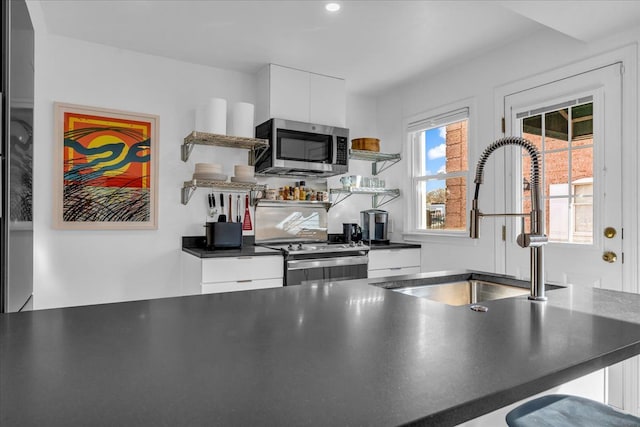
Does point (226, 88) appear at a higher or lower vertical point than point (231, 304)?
higher

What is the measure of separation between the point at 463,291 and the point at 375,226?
227cm

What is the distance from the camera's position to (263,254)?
10.2 feet

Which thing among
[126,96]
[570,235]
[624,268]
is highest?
[126,96]

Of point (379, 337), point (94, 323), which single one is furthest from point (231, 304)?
point (379, 337)

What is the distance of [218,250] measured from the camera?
3232mm

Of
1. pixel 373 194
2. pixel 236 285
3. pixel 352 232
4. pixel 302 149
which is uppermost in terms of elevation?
pixel 302 149

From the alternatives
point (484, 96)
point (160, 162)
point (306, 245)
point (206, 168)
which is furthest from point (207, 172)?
point (484, 96)

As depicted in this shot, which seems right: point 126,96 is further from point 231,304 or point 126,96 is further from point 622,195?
point 622,195

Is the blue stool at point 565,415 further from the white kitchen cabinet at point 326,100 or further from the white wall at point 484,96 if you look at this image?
the white kitchen cabinet at point 326,100

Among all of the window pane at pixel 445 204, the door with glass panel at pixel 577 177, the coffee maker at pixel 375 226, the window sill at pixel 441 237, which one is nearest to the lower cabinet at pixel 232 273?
the coffee maker at pixel 375 226

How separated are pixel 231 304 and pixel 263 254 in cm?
189

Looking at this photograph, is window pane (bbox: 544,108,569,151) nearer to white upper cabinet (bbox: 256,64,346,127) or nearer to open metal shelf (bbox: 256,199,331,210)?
white upper cabinet (bbox: 256,64,346,127)

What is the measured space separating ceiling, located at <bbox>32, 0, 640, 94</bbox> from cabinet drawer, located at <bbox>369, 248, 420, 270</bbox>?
5.56ft

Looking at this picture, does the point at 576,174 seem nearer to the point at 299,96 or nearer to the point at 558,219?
the point at 558,219
